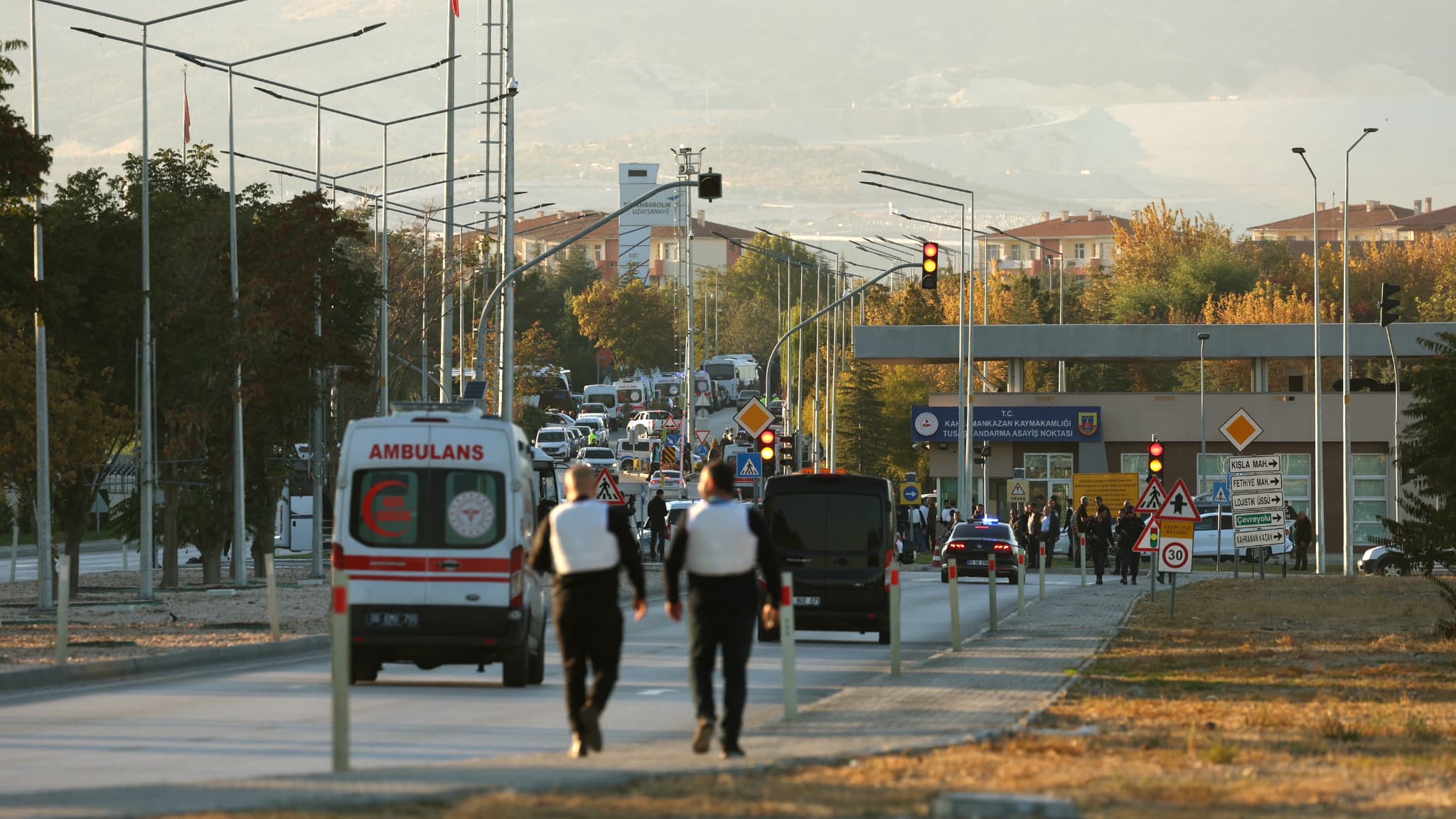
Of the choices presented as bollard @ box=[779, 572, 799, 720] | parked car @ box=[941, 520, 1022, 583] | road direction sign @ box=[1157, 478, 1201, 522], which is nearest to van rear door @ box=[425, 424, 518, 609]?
bollard @ box=[779, 572, 799, 720]

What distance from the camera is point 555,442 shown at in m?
94.1

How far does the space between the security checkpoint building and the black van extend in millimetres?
44604

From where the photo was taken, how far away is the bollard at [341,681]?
1120 cm

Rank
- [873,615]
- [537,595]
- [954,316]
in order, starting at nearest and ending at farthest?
1. [537,595]
2. [873,615]
3. [954,316]

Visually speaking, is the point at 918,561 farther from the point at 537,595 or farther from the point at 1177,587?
the point at 537,595

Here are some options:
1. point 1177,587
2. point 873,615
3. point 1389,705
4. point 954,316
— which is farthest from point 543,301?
point 1389,705

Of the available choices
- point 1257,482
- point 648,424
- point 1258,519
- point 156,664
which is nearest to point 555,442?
point 648,424

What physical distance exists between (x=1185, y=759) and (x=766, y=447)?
103 ft

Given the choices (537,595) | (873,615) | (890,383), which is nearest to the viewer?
(537,595)

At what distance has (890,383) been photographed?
3981 inches

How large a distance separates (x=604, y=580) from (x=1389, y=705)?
6.79m

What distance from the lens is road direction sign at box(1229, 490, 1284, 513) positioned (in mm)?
37500

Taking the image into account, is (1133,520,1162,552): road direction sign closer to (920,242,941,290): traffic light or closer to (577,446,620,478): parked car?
(920,242,941,290): traffic light

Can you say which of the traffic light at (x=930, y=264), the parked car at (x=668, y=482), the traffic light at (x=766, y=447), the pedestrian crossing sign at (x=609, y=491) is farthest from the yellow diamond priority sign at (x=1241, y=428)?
the parked car at (x=668, y=482)
